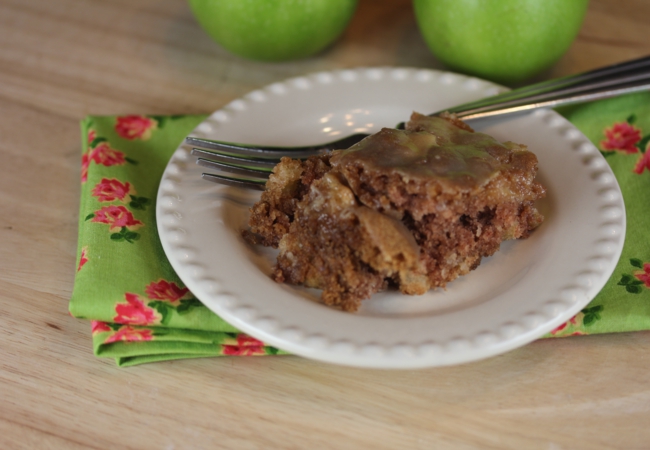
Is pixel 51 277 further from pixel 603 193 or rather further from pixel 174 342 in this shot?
pixel 603 193

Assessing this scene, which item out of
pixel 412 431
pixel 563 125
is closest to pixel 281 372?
pixel 412 431

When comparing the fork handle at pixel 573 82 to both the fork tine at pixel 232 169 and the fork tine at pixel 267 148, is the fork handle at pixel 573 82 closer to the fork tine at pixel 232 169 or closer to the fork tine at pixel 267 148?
the fork tine at pixel 267 148

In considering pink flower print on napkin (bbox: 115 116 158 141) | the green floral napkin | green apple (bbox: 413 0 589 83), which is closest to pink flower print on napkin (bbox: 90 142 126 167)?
the green floral napkin

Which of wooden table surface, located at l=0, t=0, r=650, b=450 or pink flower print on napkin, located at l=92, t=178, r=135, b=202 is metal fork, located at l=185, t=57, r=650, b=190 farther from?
wooden table surface, located at l=0, t=0, r=650, b=450

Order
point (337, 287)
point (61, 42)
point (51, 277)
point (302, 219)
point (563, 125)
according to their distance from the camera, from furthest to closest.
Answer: point (61, 42)
point (563, 125)
point (51, 277)
point (302, 219)
point (337, 287)

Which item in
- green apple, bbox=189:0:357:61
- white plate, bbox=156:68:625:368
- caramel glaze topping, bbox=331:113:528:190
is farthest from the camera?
green apple, bbox=189:0:357:61
